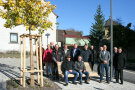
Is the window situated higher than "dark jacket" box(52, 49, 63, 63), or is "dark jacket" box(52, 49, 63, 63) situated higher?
the window

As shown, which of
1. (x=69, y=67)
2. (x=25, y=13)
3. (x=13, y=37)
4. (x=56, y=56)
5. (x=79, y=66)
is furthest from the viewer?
(x=13, y=37)

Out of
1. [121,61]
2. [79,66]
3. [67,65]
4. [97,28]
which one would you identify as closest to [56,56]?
[67,65]

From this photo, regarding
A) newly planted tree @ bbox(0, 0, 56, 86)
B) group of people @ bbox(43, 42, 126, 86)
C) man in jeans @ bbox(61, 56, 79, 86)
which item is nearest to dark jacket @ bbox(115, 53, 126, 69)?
group of people @ bbox(43, 42, 126, 86)

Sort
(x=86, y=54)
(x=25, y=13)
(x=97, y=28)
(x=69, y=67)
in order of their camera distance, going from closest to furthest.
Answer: (x=25, y=13), (x=69, y=67), (x=86, y=54), (x=97, y=28)

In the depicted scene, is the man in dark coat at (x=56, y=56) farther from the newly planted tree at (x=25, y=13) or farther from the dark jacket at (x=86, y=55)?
the newly planted tree at (x=25, y=13)

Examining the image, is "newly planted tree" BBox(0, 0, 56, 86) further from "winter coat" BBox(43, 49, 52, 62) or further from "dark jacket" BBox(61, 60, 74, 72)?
"winter coat" BBox(43, 49, 52, 62)

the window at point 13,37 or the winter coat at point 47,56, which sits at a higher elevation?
the window at point 13,37

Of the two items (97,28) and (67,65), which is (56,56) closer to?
→ (67,65)

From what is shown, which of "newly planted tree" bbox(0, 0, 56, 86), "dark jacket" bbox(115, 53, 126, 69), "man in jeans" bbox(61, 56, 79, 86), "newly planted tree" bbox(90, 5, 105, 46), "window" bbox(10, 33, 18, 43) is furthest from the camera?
"newly planted tree" bbox(90, 5, 105, 46)

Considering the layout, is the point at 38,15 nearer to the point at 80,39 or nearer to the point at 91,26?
the point at 91,26

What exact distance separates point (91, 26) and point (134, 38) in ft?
69.6

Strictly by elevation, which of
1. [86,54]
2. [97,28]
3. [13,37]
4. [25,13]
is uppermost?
[97,28]

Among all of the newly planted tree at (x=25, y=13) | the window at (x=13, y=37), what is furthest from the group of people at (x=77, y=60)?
the window at (x=13, y=37)

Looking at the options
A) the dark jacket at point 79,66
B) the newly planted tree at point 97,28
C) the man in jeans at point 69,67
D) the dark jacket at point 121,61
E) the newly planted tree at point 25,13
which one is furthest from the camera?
the newly planted tree at point 97,28
